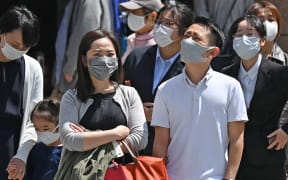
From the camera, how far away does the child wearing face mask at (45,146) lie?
434 centimetres

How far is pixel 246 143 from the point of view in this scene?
4152mm

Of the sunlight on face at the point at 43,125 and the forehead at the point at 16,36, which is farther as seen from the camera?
the sunlight on face at the point at 43,125

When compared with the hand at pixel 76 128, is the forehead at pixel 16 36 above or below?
above

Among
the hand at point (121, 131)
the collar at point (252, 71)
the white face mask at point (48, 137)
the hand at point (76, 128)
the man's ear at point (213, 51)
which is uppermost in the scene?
the man's ear at point (213, 51)

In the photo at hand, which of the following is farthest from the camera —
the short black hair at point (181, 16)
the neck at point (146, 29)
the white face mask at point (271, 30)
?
the neck at point (146, 29)

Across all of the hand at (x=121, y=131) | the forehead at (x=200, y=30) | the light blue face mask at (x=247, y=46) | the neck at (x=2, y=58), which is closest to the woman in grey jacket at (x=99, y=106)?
the hand at (x=121, y=131)

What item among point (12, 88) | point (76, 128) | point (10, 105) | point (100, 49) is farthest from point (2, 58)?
point (76, 128)

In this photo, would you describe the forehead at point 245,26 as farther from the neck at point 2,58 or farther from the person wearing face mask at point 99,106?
the neck at point 2,58

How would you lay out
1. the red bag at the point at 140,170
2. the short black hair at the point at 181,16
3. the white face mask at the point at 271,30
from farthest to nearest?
the white face mask at the point at 271,30 < the short black hair at the point at 181,16 < the red bag at the point at 140,170

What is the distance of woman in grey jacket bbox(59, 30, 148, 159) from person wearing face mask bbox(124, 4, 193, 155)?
530mm

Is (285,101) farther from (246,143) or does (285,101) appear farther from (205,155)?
(205,155)

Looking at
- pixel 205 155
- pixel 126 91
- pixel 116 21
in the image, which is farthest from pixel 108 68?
pixel 116 21

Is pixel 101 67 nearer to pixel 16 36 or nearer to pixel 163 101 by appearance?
pixel 163 101

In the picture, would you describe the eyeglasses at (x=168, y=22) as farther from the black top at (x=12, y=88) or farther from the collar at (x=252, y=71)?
the black top at (x=12, y=88)
